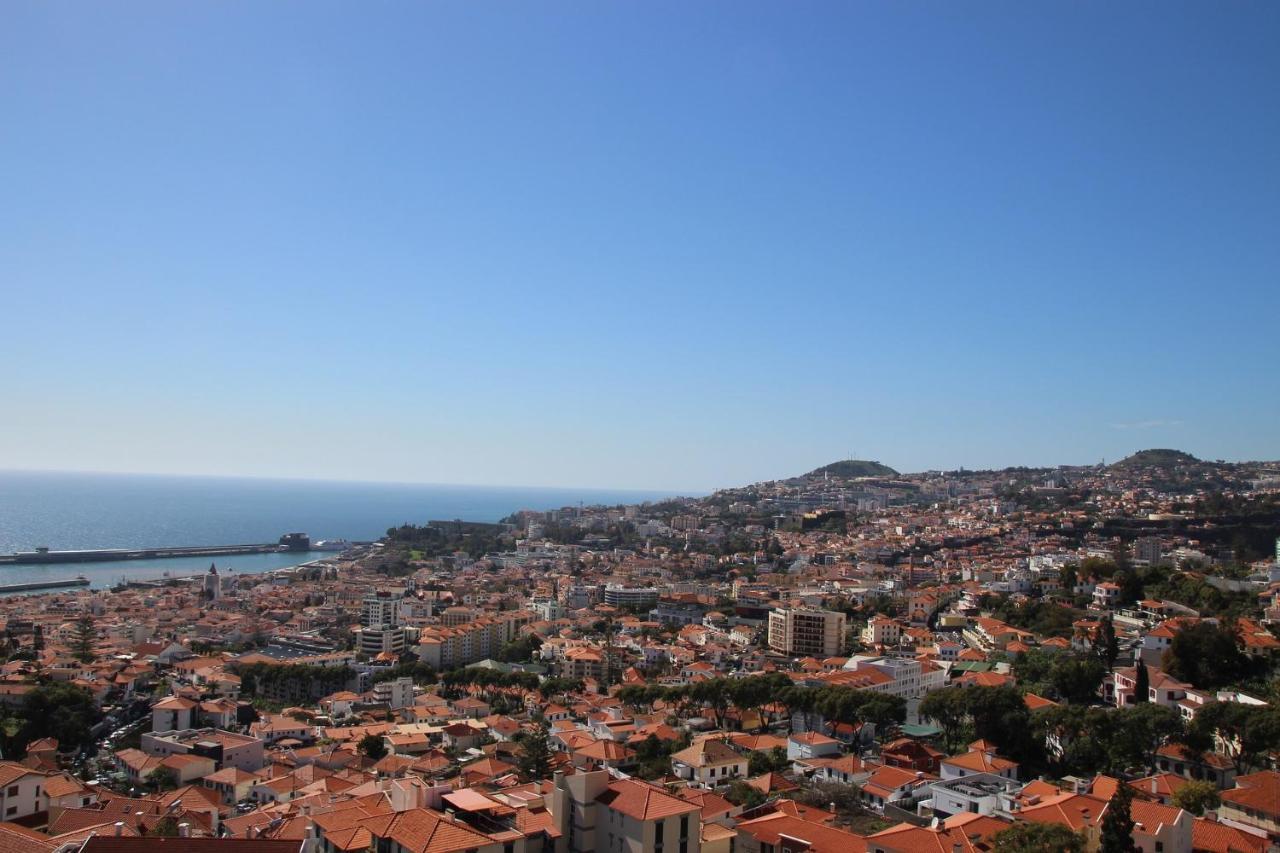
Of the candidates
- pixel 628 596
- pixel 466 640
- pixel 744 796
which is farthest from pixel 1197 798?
pixel 628 596

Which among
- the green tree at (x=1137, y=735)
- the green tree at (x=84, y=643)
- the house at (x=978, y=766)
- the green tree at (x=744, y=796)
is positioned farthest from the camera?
the green tree at (x=84, y=643)

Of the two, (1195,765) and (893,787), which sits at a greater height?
(1195,765)

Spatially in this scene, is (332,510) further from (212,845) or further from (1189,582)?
(212,845)

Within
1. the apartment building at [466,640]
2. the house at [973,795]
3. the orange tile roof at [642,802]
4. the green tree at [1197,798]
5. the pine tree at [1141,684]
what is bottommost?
the apartment building at [466,640]

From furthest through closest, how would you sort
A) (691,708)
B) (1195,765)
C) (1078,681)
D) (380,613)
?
1. (380,613)
2. (691,708)
3. (1078,681)
4. (1195,765)

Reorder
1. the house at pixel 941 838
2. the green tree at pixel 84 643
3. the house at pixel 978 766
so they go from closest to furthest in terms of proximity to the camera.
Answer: the house at pixel 941 838 → the house at pixel 978 766 → the green tree at pixel 84 643

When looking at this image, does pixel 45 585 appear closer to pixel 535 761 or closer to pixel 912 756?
pixel 535 761

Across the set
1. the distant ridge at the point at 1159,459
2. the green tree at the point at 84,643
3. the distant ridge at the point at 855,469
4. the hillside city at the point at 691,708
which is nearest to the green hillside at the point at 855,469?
the distant ridge at the point at 855,469

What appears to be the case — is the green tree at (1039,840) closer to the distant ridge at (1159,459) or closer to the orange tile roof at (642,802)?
the orange tile roof at (642,802)

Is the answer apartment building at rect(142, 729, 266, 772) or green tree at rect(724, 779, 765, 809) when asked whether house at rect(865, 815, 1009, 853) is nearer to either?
green tree at rect(724, 779, 765, 809)
